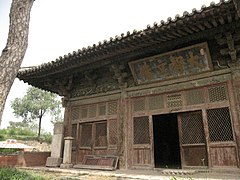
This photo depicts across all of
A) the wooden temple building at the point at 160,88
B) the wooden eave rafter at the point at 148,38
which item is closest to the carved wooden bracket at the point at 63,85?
the wooden temple building at the point at 160,88

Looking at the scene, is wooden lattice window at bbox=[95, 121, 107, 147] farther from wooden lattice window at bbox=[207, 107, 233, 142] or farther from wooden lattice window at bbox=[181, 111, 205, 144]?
wooden lattice window at bbox=[207, 107, 233, 142]

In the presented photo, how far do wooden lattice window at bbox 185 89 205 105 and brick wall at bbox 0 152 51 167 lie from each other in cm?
594

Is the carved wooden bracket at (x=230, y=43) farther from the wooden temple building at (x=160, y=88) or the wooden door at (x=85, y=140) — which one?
the wooden door at (x=85, y=140)

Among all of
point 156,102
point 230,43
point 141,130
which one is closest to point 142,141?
point 141,130

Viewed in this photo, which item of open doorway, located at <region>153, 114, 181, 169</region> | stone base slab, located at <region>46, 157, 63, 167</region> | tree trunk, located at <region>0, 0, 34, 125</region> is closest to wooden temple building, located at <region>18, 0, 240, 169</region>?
stone base slab, located at <region>46, 157, 63, 167</region>

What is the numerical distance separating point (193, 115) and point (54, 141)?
17.2ft

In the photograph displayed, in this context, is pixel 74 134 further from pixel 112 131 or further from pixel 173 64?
pixel 173 64

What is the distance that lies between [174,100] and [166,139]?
5.48 meters

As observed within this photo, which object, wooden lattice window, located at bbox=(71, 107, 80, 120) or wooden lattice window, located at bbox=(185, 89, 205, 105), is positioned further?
wooden lattice window, located at bbox=(71, 107, 80, 120)

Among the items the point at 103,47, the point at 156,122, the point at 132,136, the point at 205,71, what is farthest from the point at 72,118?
the point at 205,71

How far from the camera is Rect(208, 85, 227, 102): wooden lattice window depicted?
216 inches

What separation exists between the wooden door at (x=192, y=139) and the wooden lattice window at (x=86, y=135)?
328 centimetres

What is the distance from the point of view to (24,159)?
762cm

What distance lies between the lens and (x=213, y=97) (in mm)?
5594
